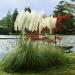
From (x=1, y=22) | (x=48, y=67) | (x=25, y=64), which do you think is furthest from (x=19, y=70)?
(x=1, y=22)

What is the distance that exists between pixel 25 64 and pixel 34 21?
0.95m

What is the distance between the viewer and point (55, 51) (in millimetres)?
7797

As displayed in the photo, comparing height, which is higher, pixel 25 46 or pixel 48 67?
pixel 25 46

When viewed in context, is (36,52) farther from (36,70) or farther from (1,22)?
(1,22)

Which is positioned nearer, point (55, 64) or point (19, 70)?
point (19, 70)

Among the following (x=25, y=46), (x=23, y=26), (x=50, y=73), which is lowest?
(x=50, y=73)

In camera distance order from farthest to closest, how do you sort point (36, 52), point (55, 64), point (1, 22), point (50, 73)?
point (1, 22), point (55, 64), point (36, 52), point (50, 73)

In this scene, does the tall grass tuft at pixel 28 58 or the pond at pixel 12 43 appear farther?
the pond at pixel 12 43

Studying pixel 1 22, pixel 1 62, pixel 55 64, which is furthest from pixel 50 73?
pixel 1 22

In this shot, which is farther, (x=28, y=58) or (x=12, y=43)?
(x=12, y=43)

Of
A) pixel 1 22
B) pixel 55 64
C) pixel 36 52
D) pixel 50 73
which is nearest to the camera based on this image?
pixel 50 73

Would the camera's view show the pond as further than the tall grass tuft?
Yes

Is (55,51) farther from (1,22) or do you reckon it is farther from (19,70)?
(1,22)

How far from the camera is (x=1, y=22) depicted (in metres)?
16.7
